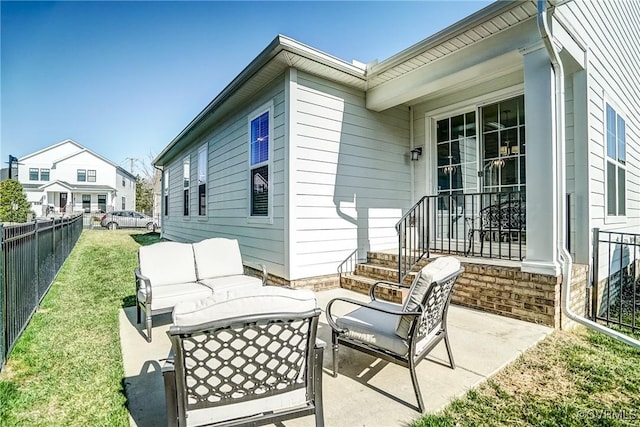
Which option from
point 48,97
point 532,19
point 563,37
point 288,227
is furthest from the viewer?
point 48,97

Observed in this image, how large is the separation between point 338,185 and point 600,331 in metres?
3.96

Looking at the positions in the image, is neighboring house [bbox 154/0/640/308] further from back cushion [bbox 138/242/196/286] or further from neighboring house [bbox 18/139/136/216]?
neighboring house [bbox 18/139/136/216]

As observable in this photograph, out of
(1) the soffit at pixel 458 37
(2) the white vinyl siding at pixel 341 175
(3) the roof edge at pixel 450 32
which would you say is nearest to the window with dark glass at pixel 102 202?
(2) the white vinyl siding at pixel 341 175

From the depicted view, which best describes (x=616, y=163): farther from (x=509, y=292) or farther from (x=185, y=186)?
(x=185, y=186)

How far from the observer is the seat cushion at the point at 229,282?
3980 millimetres

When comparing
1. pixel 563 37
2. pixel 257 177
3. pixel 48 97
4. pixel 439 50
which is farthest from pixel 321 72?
pixel 48 97

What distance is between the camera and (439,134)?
255 inches

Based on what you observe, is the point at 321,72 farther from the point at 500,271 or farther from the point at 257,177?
the point at 500,271

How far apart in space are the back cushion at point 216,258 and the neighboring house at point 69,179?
1246 inches

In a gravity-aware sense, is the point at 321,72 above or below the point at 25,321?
above

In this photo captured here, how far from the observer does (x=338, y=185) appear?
5.68m

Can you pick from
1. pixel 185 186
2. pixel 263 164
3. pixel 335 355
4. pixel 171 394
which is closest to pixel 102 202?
pixel 185 186

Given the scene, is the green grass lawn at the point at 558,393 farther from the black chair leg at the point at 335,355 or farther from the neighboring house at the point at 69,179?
the neighboring house at the point at 69,179

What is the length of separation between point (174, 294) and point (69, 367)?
1125 millimetres
